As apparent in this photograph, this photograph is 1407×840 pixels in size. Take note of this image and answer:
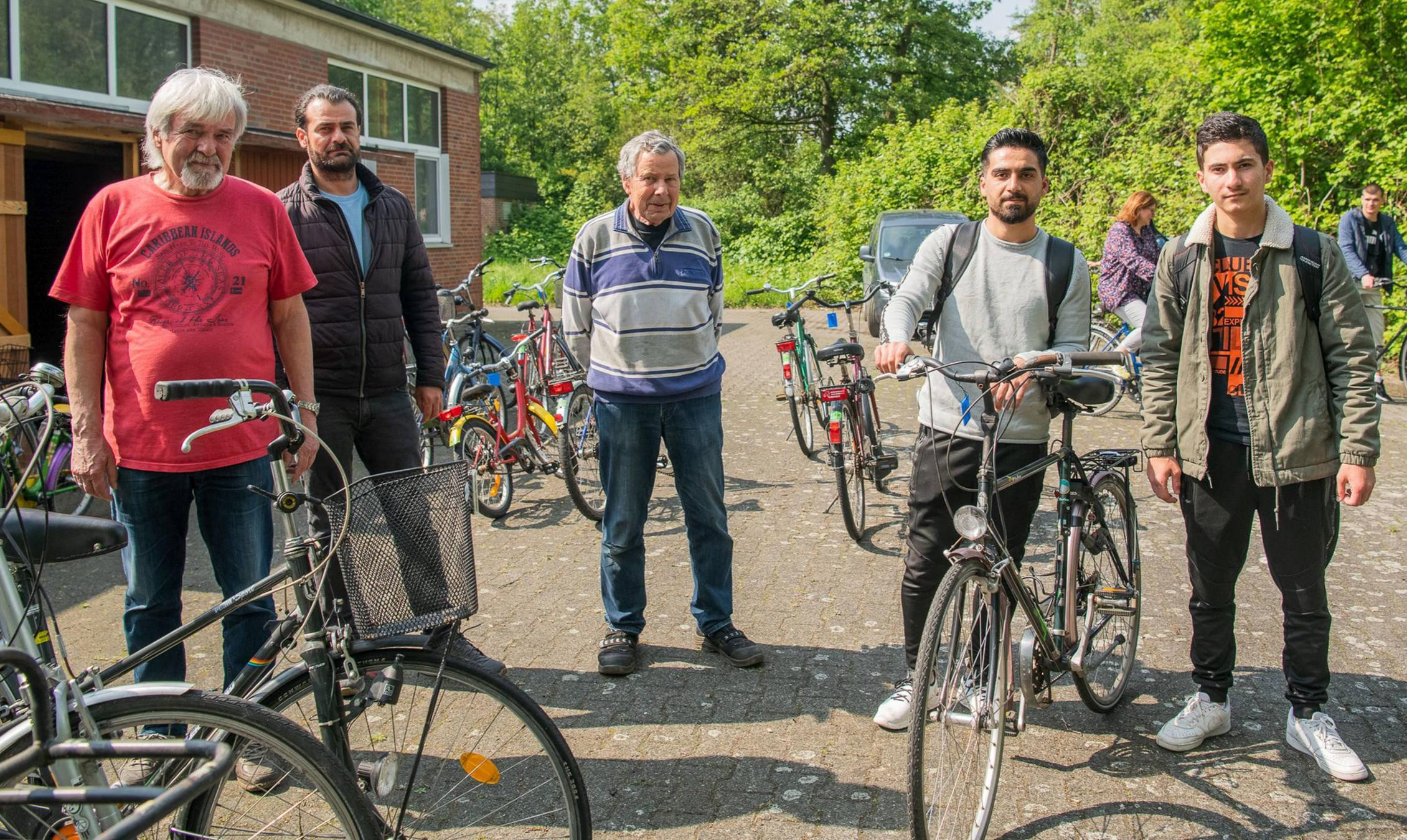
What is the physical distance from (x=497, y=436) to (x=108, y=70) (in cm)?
754

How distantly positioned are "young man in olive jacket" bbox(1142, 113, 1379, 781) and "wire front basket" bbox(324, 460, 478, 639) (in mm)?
2484

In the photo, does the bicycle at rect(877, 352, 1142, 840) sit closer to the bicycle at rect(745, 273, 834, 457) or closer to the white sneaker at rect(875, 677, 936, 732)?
the white sneaker at rect(875, 677, 936, 732)

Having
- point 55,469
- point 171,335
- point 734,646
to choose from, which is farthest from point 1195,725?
point 55,469

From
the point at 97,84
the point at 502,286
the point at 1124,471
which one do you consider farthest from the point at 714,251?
the point at 502,286

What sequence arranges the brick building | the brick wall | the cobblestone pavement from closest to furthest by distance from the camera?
the cobblestone pavement
the brick building
the brick wall

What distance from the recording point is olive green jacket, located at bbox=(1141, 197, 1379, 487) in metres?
3.58

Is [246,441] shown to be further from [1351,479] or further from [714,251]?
[1351,479]

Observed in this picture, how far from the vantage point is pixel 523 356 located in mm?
9359

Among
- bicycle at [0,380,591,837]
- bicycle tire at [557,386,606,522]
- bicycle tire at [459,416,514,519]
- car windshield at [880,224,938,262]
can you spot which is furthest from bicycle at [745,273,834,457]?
car windshield at [880,224,938,262]

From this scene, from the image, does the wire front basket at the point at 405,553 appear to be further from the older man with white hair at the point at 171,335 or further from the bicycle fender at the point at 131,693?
the older man with white hair at the point at 171,335

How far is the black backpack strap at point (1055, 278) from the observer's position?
373 centimetres

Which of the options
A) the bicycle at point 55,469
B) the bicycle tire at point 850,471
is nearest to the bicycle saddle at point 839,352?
the bicycle tire at point 850,471

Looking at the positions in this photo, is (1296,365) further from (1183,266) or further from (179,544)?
(179,544)

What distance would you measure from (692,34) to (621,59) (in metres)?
4.30
